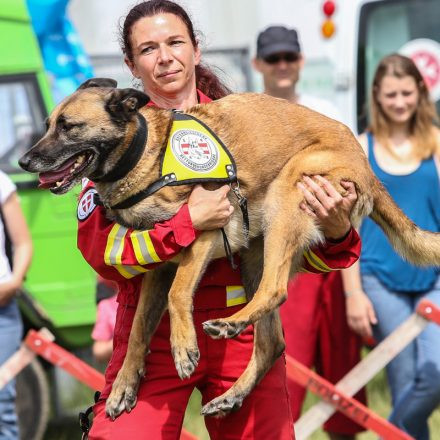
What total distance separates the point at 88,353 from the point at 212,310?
3327 mm

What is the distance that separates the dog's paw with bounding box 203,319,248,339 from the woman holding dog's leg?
1.98m

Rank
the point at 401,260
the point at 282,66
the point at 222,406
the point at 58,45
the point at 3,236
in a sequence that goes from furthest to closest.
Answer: the point at 58,45, the point at 282,66, the point at 3,236, the point at 401,260, the point at 222,406

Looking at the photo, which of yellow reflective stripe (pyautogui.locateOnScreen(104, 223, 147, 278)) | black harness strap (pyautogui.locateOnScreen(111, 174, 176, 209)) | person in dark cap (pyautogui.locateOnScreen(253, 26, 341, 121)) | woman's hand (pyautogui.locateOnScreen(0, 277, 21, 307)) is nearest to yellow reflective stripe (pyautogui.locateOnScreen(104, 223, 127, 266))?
yellow reflective stripe (pyautogui.locateOnScreen(104, 223, 147, 278))

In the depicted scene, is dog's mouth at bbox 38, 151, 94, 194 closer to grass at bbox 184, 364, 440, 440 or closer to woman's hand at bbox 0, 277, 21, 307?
woman's hand at bbox 0, 277, 21, 307

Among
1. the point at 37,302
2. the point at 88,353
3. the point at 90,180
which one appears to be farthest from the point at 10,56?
the point at 90,180

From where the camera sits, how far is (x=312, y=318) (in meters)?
5.41

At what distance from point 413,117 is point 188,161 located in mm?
2288

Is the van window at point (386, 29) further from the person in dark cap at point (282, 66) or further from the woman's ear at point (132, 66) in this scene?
the woman's ear at point (132, 66)

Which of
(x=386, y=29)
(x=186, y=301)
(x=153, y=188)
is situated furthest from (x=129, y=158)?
(x=386, y=29)

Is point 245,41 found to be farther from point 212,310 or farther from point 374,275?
point 212,310

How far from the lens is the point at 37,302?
628cm

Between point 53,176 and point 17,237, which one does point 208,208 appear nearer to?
point 53,176

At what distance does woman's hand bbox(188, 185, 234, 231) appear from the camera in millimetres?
3268

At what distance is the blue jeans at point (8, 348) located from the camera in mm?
5066
